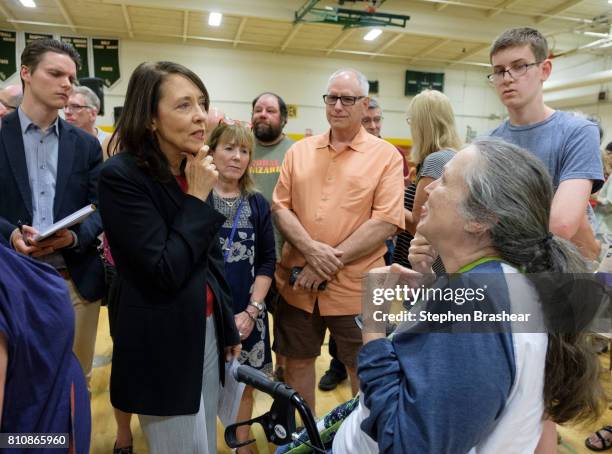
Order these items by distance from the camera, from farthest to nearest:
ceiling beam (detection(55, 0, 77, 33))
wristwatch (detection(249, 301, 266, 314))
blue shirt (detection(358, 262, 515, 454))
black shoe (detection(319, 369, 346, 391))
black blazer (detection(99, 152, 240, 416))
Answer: ceiling beam (detection(55, 0, 77, 33))
black shoe (detection(319, 369, 346, 391))
wristwatch (detection(249, 301, 266, 314))
black blazer (detection(99, 152, 240, 416))
blue shirt (detection(358, 262, 515, 454))

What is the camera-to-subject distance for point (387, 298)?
107 centimetres

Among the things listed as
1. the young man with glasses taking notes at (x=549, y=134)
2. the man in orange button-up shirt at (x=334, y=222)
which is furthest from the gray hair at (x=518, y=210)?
the man in orange button-up shirt at (x=334, y=222)

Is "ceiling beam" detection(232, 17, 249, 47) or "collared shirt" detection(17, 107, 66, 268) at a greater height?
"ceiling beam" detection(232, 17, 249, 47)

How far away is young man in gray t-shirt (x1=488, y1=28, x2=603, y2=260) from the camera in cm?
145

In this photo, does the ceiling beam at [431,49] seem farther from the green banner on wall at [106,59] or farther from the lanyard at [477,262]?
the lanyard at [477,262]

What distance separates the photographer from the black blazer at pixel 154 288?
3.76ft

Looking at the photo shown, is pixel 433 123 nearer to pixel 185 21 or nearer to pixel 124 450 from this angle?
pixel 124 450

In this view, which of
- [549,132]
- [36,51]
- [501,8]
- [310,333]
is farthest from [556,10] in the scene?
[36,51]

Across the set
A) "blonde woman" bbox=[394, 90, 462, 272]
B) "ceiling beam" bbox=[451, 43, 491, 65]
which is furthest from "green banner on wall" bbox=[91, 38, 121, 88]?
"blonde woman" bbox=[394, 90, 462, 272]

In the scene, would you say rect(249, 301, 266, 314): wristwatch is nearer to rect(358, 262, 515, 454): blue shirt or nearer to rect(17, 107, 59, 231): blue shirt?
rect(17, 107, 59, 231): blue shirt

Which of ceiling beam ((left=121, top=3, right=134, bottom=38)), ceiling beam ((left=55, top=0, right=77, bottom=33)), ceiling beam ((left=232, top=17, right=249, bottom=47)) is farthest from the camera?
ceiling beam ((left=232, top=17, right=249, bottom=47))

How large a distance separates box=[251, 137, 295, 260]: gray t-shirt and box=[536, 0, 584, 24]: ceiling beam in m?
7.55

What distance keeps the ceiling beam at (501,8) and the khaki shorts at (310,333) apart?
26.1 ft

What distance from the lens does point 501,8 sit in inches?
315
